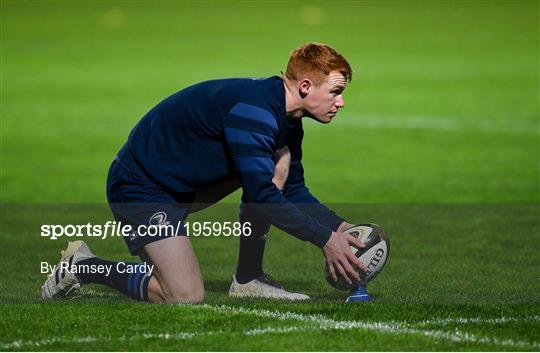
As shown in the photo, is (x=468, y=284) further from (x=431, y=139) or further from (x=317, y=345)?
(x=431, y=139)

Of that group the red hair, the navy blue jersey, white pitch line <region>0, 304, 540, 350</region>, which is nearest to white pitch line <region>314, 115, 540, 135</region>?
the navy blue jersey

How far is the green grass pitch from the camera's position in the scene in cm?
905

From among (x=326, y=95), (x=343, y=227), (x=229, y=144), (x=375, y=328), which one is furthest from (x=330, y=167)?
(x=375, y=328)

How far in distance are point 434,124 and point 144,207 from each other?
699 inches

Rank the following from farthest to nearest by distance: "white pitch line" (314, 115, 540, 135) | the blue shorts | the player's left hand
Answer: "white pitch line" (314, 115, 540, 135)
the player's left hand
the blue shorts

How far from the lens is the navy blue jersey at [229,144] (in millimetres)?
9531

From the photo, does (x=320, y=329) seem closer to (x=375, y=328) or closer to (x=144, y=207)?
(x=375, y=328)

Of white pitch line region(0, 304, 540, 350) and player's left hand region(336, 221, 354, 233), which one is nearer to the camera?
white pitch line region(0, 304, 540, 350)

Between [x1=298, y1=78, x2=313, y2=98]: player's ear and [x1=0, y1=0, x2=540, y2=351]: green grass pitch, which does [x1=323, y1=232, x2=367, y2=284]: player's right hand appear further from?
[x1=298, y1=78, x2=313, y2=98]: player's ear

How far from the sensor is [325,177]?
20.3 metres

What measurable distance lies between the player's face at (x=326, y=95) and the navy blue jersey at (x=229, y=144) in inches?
7.3

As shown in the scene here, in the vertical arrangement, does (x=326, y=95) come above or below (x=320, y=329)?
above

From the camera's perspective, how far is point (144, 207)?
33.2 feet

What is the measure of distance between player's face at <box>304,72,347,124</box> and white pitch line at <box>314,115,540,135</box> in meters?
16.3
